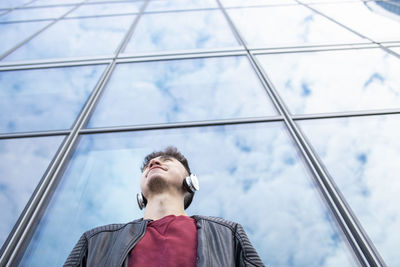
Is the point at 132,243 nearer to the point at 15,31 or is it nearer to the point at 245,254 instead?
the point at 245,254

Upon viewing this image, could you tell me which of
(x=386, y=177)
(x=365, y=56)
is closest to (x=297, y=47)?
(x=365, y=56)

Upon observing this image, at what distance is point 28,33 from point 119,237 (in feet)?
17.1

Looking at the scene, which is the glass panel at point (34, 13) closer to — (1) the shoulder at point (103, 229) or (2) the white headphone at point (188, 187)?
(2) the white headphone at point (188, 187)

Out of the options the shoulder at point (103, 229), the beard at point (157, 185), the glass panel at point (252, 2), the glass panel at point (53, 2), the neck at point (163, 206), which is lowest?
the shoulder at point (103, 229)

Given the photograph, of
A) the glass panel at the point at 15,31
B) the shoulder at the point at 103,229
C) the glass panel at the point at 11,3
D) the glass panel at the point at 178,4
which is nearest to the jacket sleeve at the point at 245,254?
the shoulder at the point at 103,229

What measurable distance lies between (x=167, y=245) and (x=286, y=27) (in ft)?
15.3

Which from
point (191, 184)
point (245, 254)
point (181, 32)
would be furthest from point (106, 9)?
point (245, 254)

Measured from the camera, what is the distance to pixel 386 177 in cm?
239

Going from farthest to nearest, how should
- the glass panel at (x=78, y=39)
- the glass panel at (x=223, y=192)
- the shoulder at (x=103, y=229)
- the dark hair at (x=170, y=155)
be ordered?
the glass panel at (x=78, y=39), the dark hair at (x=170, y=155), the glass panel at (x=223, y=192), the shoulder at (x=103, y=229)

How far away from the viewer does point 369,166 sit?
8.18 feet

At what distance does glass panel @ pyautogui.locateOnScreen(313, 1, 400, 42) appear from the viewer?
15.7ft

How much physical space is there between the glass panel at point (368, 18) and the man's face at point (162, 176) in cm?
389

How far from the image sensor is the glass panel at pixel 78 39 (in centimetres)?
469

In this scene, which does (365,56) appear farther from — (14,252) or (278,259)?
(14,252)
